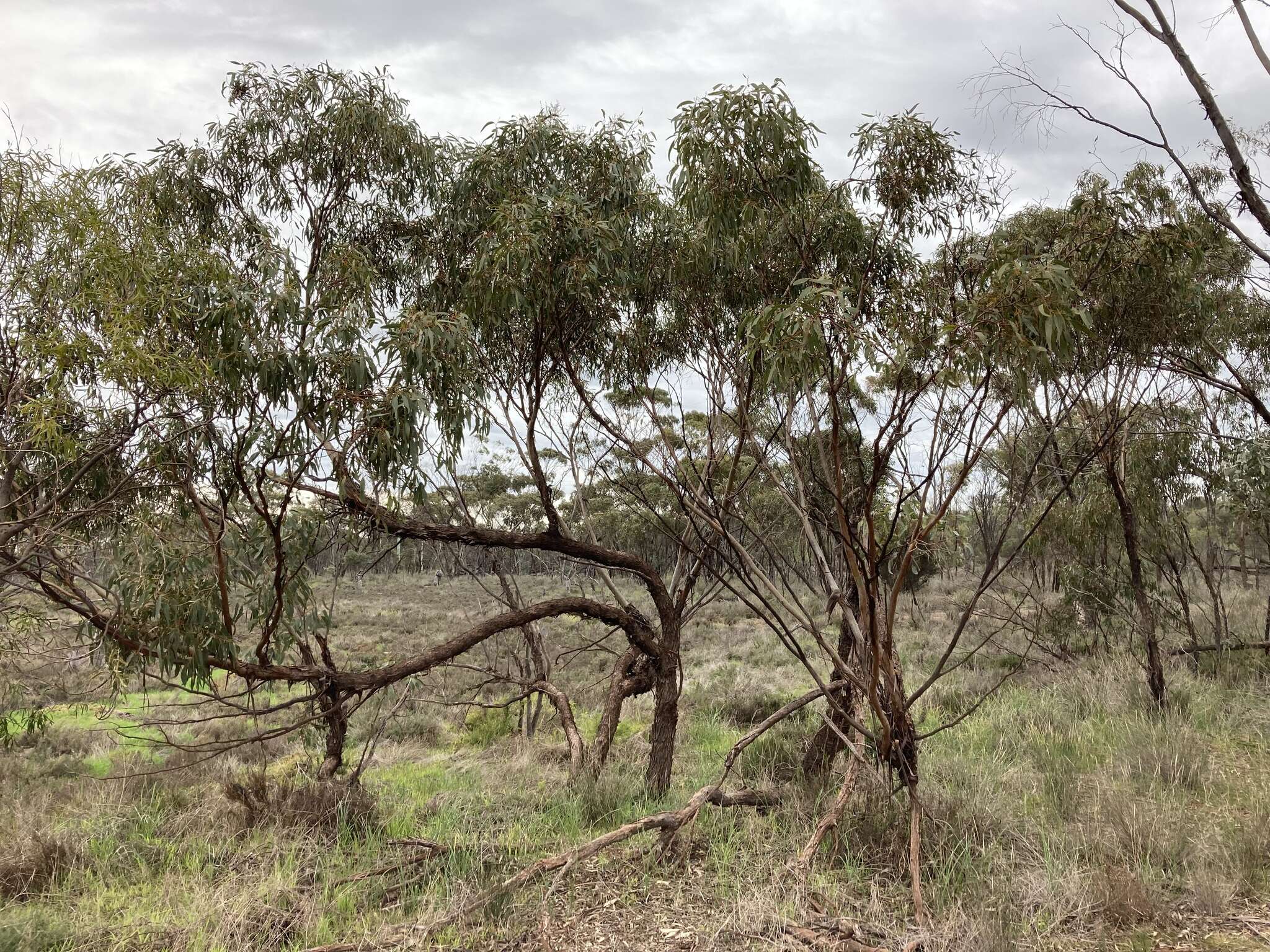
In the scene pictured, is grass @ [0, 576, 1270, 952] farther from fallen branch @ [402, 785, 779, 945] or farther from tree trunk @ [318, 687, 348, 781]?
tree trunk @ [318, 687, 348, 781]

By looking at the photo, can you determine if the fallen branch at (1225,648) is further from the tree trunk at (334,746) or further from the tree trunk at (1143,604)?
the tree trunk at (334,746)

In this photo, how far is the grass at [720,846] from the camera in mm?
3656

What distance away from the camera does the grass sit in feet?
12.0

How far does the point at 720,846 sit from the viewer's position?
4562mm

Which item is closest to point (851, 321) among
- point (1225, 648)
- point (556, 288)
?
point (556, 288)

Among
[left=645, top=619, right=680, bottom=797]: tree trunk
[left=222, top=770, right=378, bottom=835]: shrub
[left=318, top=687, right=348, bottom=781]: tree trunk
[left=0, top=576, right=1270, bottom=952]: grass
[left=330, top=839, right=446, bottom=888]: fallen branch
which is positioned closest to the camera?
[left=0, top=576, right=1270, bottom=952]: grass

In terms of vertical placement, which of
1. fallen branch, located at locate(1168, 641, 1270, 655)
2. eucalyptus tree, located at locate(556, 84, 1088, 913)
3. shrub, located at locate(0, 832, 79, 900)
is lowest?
shrub, located at locate(0, 832, 79, 900)

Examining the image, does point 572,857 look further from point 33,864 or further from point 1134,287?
point 1134,287

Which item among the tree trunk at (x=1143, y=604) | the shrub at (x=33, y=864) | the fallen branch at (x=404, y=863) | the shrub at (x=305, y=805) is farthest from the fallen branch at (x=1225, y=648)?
the shrub at (x=33, y=864)

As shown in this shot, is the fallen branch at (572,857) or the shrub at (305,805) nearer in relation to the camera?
the fallen branch at (572,857)

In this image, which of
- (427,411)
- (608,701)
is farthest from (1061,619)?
(427,411)

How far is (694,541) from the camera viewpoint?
25.3 feet

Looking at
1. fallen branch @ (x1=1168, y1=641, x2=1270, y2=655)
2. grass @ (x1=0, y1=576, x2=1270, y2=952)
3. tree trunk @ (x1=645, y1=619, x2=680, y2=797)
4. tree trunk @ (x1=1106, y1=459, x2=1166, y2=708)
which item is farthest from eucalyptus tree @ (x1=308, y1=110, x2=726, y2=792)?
fallen branch @ (x1=1168, y1=641, x2=1270, y2=655)

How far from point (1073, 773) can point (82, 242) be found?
26.1ft
